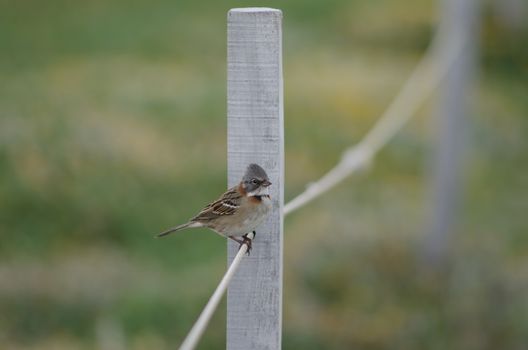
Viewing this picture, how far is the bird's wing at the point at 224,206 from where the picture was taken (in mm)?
3475

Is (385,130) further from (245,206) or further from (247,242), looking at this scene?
(247,242)

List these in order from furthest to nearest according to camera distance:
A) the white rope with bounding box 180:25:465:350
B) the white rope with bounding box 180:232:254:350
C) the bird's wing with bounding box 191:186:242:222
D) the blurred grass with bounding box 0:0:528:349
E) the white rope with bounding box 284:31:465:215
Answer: the blurred grass with bounding box 0:0:528:349
the white rope with bounding box 284:31:465:215
the bird's wing with bounding box 191:186:242:222
the white rope with bounding box 180:25:465:350
the white rope with bounding box 180:232:254:350

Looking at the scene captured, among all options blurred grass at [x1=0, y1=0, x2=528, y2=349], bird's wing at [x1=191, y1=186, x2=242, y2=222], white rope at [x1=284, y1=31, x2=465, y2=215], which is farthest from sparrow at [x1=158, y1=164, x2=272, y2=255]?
blurred grass at [x1=0, y1=0, x2=528, y2=349]

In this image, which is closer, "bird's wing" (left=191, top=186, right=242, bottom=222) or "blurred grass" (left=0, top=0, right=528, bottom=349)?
"bird's wing" (left=191, top=186, right=242, bottom=222)

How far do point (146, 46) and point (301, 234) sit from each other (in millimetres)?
5061

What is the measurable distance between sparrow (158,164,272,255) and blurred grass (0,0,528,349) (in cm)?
322

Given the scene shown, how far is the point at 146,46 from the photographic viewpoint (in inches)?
487

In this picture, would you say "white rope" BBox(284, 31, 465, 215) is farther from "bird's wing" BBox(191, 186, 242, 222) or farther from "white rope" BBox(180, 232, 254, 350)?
"white rope" BBox(180, 232, 254, 350)

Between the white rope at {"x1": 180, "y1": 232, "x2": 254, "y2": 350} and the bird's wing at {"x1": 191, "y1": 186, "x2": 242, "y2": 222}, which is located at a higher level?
the bird's wing at {"x1": 191, "y1": 186, "x2": 242, "y2": 222}

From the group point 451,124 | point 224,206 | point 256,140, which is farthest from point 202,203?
point 256,140

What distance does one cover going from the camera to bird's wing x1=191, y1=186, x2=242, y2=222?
347cm

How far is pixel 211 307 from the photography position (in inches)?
107

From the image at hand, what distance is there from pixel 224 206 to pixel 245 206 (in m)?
0.32

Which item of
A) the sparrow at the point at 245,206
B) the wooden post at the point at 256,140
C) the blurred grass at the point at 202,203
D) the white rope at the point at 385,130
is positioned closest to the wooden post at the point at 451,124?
the white rope at the point at 385,130
